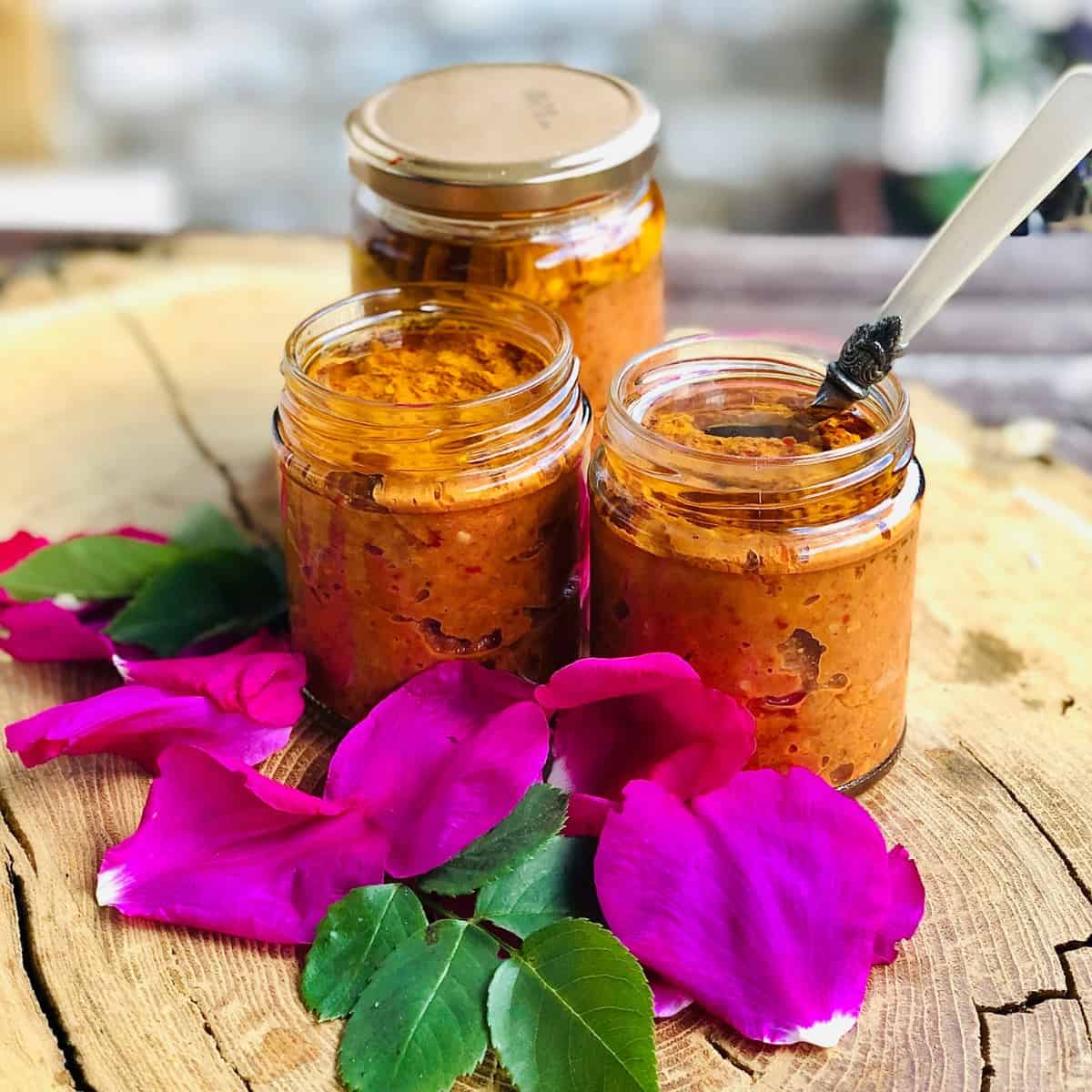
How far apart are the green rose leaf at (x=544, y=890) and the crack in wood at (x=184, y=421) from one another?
58 cm

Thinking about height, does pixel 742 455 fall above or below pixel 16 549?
above

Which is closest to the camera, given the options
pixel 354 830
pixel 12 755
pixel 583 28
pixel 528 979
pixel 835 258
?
pixel 528 979

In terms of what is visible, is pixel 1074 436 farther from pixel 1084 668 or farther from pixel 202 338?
pixel 202 338

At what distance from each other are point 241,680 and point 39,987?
0.95 feet

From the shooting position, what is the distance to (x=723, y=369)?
4.00ft

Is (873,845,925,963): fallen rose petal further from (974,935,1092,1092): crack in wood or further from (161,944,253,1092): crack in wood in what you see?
(161,944,253,1092): crack in wood

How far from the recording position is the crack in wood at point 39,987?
95cm

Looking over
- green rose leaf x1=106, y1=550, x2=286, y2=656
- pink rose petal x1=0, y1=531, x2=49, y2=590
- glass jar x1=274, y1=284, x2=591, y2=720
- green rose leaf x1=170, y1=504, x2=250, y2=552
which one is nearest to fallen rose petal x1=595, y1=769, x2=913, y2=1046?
glass jar x1=274, y1=284, x2=591, y2=720

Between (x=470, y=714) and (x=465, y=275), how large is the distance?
1.28 ft

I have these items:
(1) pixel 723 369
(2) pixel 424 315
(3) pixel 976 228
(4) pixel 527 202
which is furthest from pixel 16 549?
(3) pixel 976 228

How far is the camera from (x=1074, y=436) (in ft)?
5.79

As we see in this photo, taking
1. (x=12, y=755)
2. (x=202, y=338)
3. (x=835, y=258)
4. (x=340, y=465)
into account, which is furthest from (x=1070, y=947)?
(x=202, y=338)

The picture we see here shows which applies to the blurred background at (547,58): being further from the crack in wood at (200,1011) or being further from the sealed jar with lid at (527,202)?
the crack in wood at (200,1011)

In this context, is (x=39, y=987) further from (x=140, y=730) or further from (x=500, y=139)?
(x=500, y=139)
